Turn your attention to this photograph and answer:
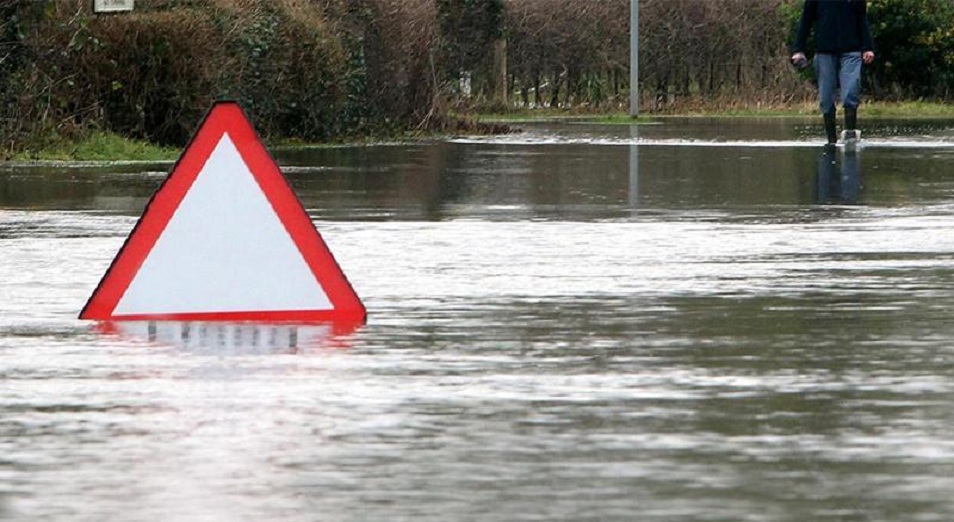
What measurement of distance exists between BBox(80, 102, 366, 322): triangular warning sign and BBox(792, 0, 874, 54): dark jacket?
15.5 m

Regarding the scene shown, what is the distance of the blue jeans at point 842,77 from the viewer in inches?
977

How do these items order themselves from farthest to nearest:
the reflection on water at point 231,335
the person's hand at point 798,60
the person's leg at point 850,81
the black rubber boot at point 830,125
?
the black rubber boot at point 830,125
the person's leg at point 850,81
the person's hand at point 798,60
the reflection on water at point 231,335

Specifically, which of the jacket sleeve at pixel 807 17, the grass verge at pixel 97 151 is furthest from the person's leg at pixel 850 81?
the grass verge at pixel 97 151

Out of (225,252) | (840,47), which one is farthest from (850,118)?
(225,252)

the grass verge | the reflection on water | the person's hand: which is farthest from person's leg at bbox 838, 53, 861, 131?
the reflection on water

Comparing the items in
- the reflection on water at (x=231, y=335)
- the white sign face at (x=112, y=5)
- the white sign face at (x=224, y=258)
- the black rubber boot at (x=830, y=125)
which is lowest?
the black rubber boot at (x=830, y=125)

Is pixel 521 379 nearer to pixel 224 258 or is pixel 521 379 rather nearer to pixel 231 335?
pixel 231 335

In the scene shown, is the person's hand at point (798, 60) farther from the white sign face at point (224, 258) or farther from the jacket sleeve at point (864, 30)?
the white sign face at point (224, 258)

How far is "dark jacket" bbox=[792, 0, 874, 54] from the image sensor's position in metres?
24.7

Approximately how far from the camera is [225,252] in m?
9.73

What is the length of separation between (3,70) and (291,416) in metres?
16.3

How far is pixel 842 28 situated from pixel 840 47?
0.19m

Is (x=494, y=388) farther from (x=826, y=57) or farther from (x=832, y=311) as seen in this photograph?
(x=826, y=57)

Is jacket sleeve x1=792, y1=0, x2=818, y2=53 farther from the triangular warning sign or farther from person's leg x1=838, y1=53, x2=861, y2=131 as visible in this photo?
the triangular warning sign
